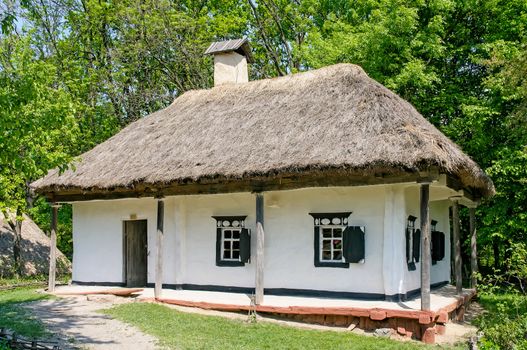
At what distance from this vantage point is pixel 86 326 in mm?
9312

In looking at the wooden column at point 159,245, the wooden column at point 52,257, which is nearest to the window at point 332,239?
the wooden column at point 159,245

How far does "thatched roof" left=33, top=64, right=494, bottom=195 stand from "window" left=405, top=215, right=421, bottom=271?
4.73ft

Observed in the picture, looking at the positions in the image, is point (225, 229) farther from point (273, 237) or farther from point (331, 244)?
point (331, 244)

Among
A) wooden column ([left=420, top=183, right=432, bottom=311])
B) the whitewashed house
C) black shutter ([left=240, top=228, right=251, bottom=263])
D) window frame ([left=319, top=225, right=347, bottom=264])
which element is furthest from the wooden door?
wooden column ([left=420, top=183, right=432, bottom=311])

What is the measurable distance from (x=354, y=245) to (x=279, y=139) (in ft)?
8.76

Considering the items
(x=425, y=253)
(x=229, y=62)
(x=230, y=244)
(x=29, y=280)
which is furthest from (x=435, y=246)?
(x=29, y=280)

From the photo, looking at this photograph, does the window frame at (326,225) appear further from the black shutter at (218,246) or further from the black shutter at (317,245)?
the black shutter at (218,246)

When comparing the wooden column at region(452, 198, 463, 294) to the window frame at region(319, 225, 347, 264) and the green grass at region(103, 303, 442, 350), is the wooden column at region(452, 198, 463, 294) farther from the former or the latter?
the green grass at region(103, 303, 442, 350)

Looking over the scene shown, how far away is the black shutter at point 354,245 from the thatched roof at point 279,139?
1.48 metres

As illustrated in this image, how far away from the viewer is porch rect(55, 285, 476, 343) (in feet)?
30.3

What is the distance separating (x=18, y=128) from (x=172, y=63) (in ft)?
51.5

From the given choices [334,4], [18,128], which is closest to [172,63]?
[334,4]

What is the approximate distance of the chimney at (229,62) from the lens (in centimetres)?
1698

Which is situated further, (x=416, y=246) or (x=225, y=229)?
(x=225, y=229)
